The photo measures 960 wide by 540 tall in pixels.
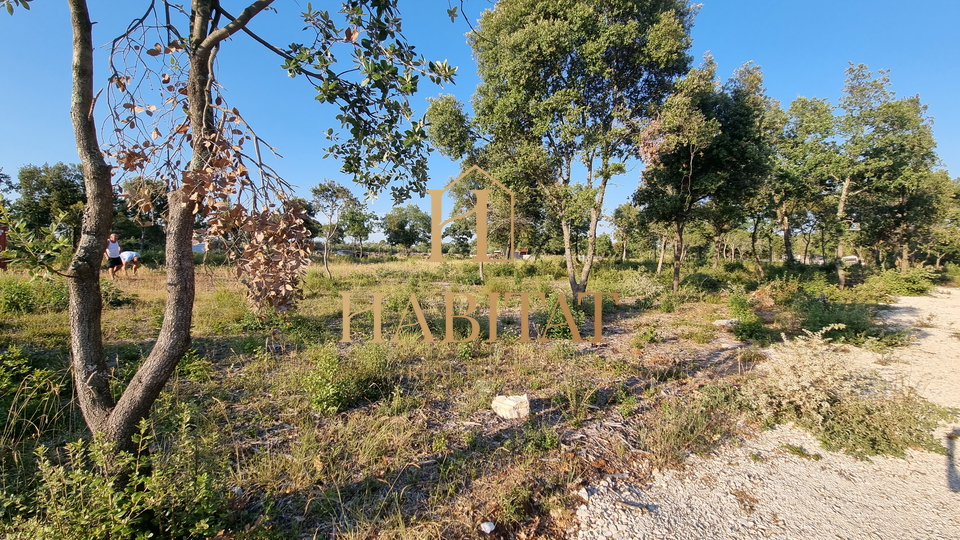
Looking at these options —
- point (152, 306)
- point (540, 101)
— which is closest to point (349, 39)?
point (540, 101)

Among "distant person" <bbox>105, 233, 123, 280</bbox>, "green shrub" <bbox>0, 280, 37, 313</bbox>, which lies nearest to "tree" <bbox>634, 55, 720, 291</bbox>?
"green shrub" <bbox>0, 280, 37, 313</bbox>

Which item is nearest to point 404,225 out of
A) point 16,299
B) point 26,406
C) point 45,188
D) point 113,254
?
point 45,188

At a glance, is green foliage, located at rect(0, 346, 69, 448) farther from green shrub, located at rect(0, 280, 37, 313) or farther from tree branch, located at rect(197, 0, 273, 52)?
green shrub, located at rect(0, 280, 37, 313)

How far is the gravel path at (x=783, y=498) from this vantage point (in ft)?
7.47

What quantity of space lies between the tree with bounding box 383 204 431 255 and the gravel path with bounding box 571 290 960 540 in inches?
1410

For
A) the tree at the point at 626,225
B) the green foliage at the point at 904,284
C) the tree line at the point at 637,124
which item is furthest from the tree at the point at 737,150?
the green foliage at the point at 904,284

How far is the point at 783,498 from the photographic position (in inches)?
102

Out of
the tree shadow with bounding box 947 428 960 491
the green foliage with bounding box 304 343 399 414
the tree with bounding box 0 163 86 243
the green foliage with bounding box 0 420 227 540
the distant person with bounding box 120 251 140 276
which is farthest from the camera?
the tree with bounding box 0 163 86 243

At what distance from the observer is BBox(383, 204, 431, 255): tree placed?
39.0 metres

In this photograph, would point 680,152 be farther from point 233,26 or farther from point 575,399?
point 233,26

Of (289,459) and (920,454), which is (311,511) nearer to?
(289,459)

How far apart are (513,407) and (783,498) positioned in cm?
224

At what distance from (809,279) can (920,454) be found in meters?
15.3

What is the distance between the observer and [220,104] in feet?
5.14
